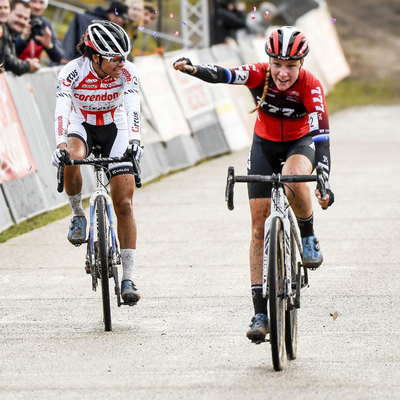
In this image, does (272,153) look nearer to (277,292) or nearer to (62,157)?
(277,292)

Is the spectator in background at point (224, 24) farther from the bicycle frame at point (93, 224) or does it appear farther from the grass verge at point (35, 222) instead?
the bicycle frame at point (93, 224)

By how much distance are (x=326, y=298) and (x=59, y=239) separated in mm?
3946

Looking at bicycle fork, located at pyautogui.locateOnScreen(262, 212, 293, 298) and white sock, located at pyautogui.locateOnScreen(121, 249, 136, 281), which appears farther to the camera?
white sock, located at pyautogui.locateOnScreen(121, 249, 136, 281)

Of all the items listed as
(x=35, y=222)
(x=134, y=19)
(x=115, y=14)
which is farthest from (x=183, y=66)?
(x=134, y=19)

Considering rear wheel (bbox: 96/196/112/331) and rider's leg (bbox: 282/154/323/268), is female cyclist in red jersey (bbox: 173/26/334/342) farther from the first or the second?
rear wheel (bbox: 96/196/112/331)

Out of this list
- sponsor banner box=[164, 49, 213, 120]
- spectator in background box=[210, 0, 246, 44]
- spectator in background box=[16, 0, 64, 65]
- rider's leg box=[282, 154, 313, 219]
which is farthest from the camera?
spectator in background box=[210, 0, 246, 44]

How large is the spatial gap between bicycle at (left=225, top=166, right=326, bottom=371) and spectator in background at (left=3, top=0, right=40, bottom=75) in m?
6.57

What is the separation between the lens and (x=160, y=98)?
16.8 m

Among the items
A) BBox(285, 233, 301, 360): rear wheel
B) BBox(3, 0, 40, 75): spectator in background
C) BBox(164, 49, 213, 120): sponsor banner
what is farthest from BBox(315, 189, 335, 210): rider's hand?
BBox(164, 49, 213, 120): sponsor banner

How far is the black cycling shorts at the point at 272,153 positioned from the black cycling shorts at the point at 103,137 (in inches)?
53.6

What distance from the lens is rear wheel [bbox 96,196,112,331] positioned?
24.1 feet

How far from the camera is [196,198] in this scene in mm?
14164

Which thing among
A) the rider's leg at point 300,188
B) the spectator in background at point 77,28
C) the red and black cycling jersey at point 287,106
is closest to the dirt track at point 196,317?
the rider's leg at point 300,188

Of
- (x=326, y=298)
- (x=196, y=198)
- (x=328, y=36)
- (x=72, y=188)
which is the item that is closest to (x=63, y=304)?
(x=72, y=188)
